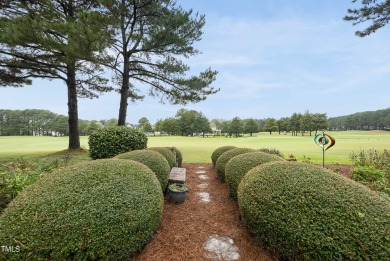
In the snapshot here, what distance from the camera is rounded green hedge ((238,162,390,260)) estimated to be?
1957 mm

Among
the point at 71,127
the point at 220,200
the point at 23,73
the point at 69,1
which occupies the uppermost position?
the point at 69,1

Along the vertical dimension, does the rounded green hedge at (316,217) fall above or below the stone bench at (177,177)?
above

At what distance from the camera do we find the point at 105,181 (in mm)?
2680

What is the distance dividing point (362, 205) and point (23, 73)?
16.0m

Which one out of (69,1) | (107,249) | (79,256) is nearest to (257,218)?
(107,249)

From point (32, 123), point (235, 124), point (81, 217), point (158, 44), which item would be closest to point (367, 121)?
point (235, 124)

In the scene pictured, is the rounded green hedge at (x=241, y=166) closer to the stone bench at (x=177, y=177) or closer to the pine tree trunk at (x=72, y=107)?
the stone bench at (x=177, y=177)

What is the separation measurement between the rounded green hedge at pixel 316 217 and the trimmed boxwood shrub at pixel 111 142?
558 cm

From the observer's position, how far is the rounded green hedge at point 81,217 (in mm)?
1910

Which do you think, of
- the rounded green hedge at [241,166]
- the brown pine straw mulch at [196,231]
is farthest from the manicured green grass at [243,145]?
the brown pine straw mulch at [196,231]

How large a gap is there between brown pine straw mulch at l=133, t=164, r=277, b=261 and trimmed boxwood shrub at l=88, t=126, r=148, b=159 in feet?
11.6

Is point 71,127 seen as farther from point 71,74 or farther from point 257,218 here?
point 257,218

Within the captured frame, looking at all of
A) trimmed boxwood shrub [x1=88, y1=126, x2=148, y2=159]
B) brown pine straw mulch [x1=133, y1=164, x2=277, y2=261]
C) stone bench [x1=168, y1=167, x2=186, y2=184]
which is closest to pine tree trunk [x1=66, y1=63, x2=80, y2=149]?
trimmed boxwood shrub [x1=88, y1=126, x2=148, y2=159]

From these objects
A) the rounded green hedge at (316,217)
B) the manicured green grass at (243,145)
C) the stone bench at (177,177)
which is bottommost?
the manicured green grass at (243,145)
